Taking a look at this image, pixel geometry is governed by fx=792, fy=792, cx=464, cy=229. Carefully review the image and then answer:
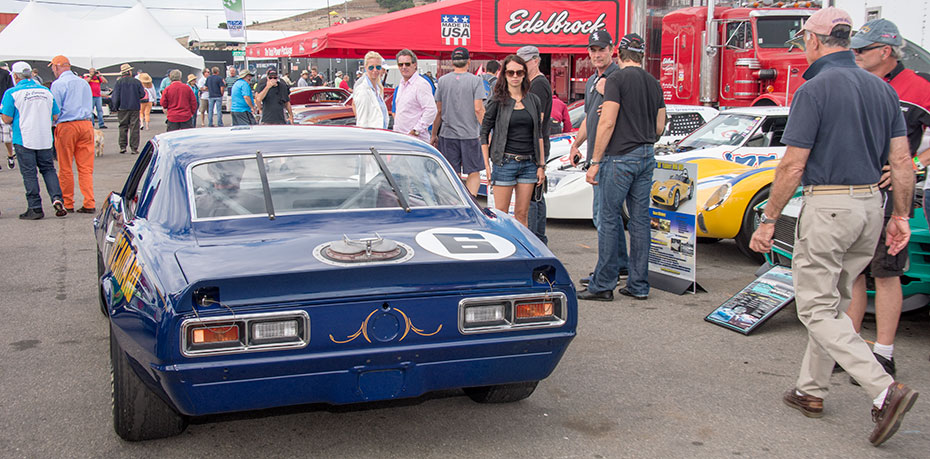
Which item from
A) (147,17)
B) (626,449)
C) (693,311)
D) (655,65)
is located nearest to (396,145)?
(626,449)

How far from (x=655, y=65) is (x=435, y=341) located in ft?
47.9

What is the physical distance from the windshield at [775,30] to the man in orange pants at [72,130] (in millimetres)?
10773

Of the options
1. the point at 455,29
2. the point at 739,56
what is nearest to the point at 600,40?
the point at 739,56

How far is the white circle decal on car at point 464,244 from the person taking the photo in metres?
3.14

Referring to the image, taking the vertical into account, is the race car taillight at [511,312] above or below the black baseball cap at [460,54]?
below

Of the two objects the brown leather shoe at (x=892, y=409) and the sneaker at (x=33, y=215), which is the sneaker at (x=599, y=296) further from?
the sneaker at (x=33, y=215)

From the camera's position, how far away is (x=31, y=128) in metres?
9.04

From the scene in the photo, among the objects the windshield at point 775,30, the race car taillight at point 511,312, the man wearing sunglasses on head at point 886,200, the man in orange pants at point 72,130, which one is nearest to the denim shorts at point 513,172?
the man wearing sunglasses on head at point 886,200

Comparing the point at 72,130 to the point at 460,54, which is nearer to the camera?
the point at 460,54

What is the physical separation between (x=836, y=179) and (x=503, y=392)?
177 centimetres

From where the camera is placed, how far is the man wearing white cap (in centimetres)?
344

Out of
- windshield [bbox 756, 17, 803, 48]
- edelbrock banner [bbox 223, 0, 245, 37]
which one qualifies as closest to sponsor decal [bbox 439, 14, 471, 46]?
windshield [bbox 756, 17, 803, 48]

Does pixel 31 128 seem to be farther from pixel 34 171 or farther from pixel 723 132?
pixel 723 132

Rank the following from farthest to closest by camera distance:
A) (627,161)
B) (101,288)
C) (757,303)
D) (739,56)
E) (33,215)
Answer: (739,56)
(33,215)
(627,161)
(757,303)
(101,288)
